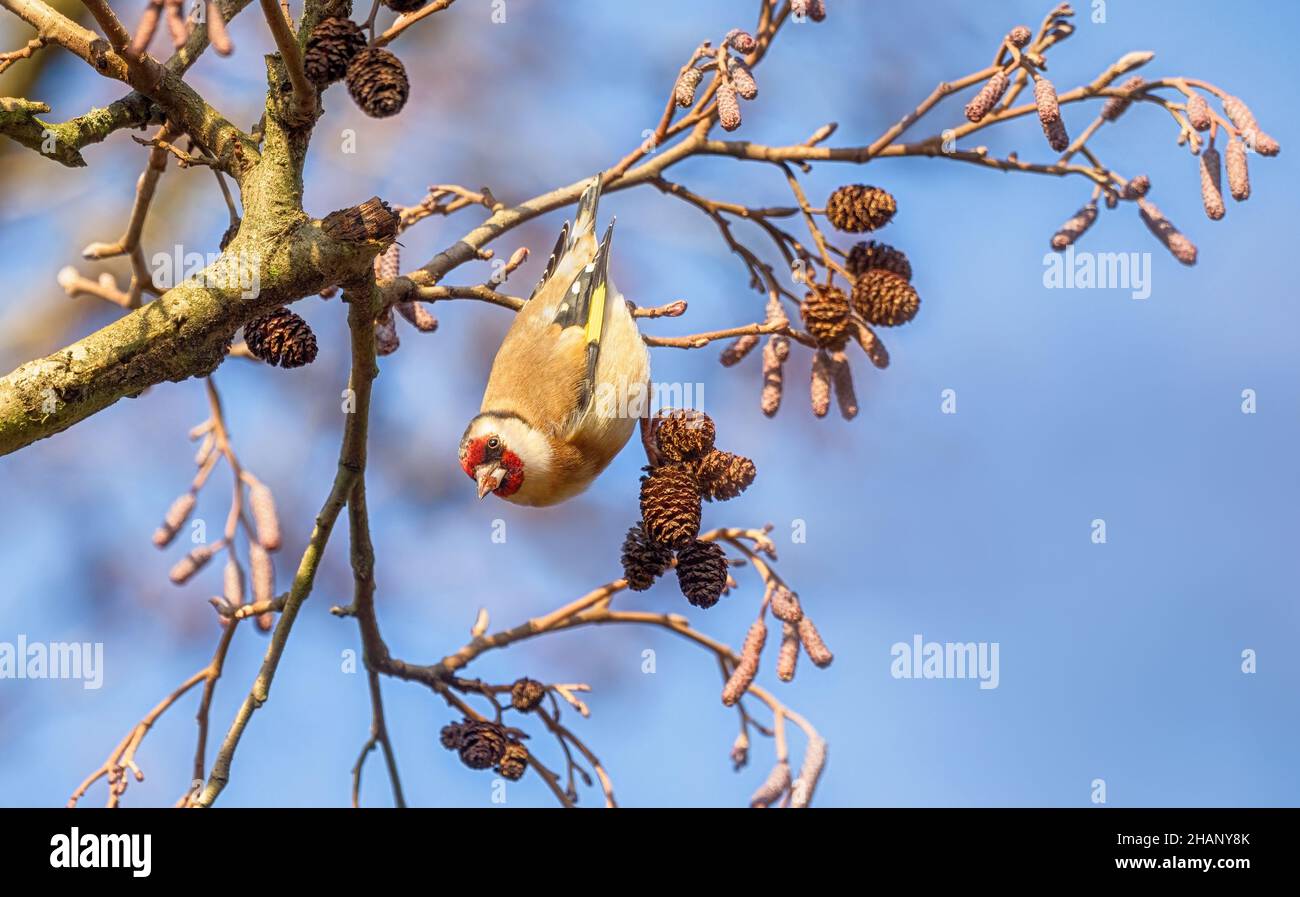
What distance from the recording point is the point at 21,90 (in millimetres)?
3438

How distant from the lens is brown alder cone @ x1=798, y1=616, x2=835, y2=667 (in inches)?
105

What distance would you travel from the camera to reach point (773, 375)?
3.00 m

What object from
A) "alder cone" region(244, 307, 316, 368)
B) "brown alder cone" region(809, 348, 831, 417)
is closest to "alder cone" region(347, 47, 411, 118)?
"alder cone" region(244, 307, 316, 368)

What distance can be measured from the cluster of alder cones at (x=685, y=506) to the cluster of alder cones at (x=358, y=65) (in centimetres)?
95

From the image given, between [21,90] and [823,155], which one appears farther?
[21,90]

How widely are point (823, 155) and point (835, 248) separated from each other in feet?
0.72

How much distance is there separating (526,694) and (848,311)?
1.15 meters

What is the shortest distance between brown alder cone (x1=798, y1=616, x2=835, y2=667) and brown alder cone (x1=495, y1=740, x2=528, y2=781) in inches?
26.9

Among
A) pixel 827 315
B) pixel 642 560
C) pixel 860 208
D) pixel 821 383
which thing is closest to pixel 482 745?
pixel 642 560

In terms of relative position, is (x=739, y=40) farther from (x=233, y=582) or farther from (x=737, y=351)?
(x=233, y=582)

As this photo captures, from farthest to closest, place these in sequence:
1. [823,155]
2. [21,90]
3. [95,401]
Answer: [21,90], [823,155], [95,401]

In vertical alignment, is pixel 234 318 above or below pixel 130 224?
below
